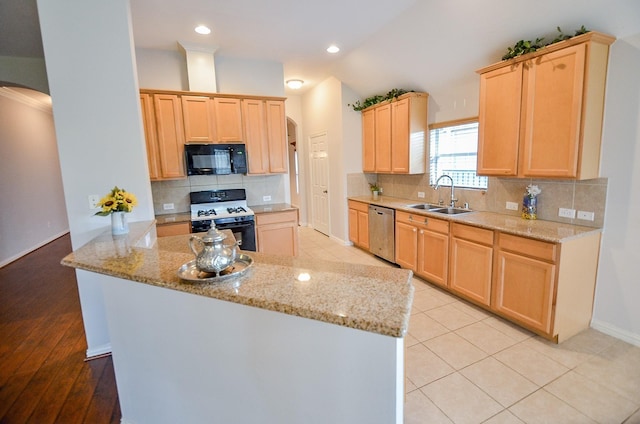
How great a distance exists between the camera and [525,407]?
1886 mm

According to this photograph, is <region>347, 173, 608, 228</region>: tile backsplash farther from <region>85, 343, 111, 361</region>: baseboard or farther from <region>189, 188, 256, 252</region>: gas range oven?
<region>85, 343, 111, 361</region>: baseboard

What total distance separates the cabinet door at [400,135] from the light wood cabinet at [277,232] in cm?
169

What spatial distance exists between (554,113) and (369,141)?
288cm

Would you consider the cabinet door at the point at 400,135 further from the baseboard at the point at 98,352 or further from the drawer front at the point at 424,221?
the baseboard at the point at 98,352

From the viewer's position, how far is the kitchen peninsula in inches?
40.3

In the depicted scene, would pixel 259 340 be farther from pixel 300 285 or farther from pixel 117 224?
pixel 117 224

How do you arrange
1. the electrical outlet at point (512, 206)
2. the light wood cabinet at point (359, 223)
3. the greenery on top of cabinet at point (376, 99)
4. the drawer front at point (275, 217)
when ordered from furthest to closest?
the light wood cabinet at point (359, 223) < the greenery on top of cabinet at point (376, 99) < the drawer front at point (275, 217) < the electrical outlet at point (512, 206)

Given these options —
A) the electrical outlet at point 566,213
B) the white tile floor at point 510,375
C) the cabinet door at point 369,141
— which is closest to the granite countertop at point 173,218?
the white tile floor at point 510,375

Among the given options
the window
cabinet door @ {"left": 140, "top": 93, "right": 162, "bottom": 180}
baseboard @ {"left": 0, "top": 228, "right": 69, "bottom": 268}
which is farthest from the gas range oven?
baseboard @ {"left": 0, "top": 228, "right": 69, "bottom": 268}

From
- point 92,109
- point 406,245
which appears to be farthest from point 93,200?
point 406,245

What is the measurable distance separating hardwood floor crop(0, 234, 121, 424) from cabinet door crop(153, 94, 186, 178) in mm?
1880

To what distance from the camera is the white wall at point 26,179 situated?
500 centimetres

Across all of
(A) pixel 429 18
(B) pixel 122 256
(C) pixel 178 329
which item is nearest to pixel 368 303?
(C) pixel 178 329

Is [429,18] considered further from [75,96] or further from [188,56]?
[75,96]
